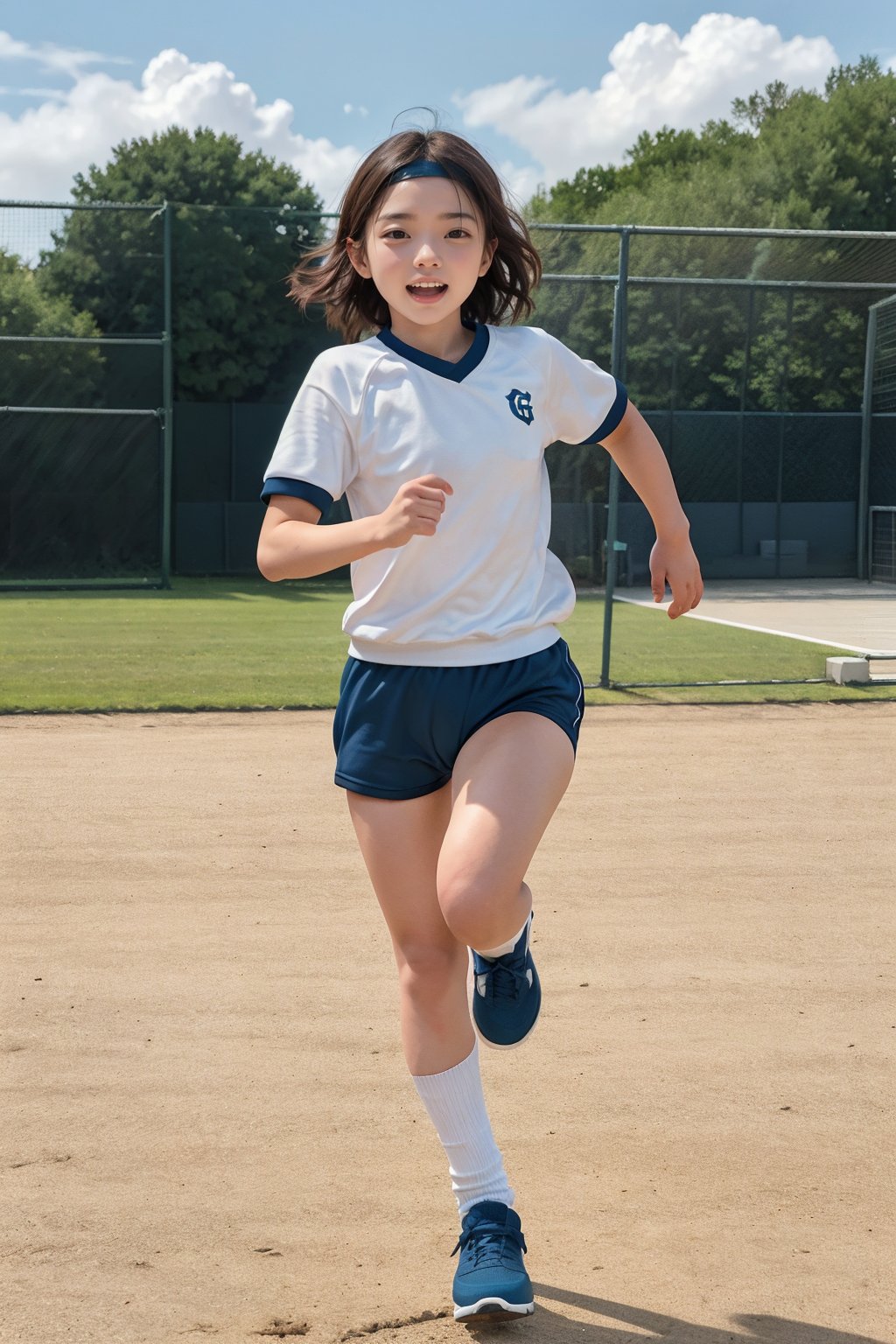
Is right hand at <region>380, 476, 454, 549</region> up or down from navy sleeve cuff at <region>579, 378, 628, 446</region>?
down

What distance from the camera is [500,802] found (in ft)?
7.11

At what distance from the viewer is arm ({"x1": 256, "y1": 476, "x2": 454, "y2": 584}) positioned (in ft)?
6.57

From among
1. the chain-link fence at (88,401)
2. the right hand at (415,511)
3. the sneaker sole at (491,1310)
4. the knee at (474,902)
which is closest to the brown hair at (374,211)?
the right hand at (415,511)

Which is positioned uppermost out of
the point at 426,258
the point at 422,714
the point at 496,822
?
the point at 426,258

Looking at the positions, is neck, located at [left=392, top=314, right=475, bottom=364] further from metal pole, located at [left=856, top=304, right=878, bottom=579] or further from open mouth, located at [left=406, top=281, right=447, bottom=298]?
metal pole, located at [left=856, top=304, right=878, bottom=579]

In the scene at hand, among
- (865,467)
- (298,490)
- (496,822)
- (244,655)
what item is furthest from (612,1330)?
(865,467)

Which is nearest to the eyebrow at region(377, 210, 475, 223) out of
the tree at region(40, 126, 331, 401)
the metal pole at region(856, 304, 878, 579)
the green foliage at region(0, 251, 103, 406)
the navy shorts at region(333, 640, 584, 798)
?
the navy shorts at region(333, 640, 584, 798)

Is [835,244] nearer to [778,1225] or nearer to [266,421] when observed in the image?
[266,421]

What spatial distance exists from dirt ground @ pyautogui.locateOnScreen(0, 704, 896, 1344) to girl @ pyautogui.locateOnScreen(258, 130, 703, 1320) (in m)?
0.26

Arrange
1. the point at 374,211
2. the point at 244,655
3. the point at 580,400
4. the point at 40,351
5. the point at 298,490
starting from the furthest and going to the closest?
the point at 40,351 < the point at 244,655 < the point at 580,400 < the point at 374,211 < the point at 298,490

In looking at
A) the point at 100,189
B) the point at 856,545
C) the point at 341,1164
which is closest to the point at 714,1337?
the point at 341,1164

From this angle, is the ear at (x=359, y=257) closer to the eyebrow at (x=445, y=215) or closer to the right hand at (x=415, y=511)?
the eyebrow at (x=445, y=215)

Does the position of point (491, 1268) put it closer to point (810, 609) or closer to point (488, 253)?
point (488, 253)

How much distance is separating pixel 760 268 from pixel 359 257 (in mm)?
13717
